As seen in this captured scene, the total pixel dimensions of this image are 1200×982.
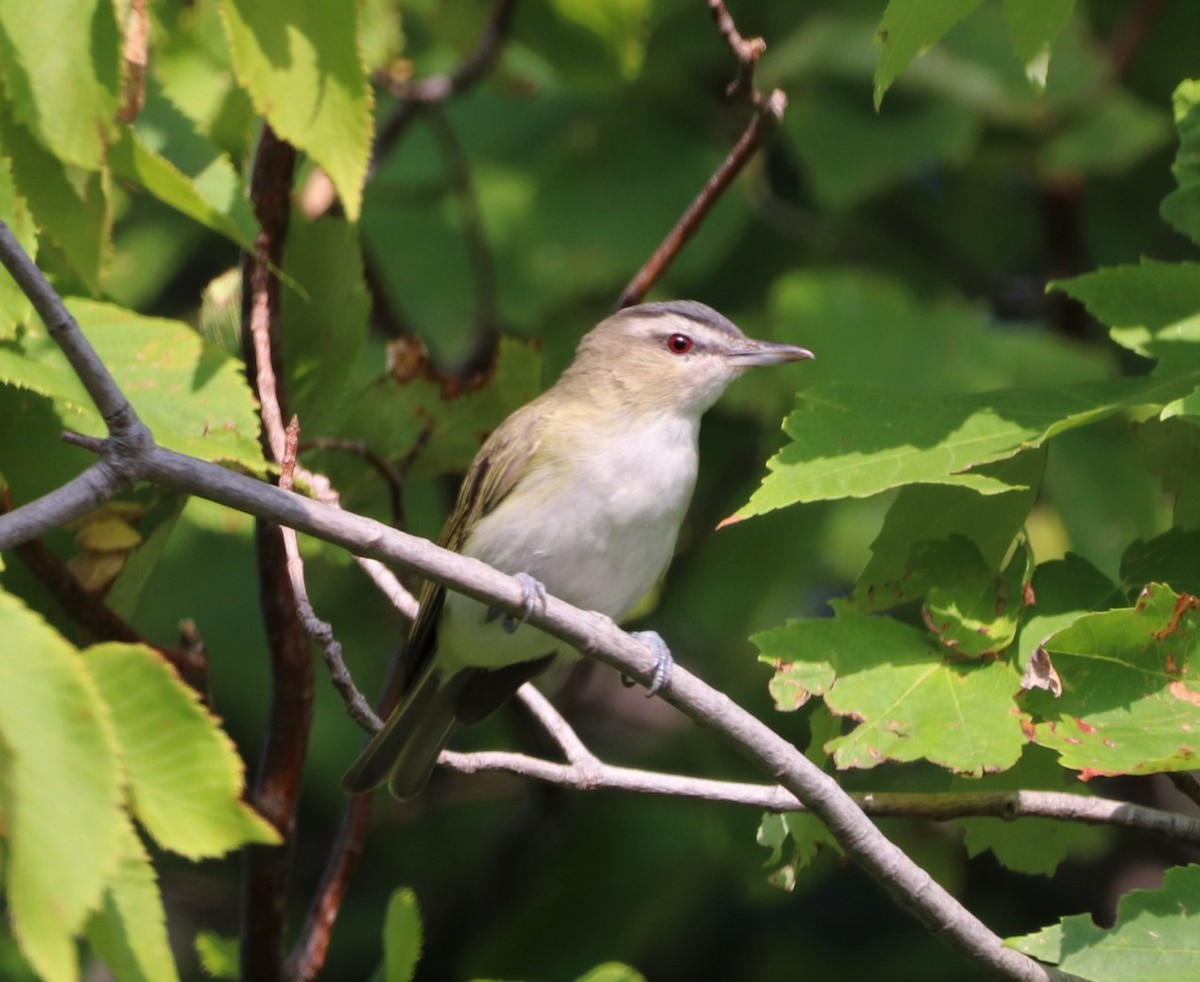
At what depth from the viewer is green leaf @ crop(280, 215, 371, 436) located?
3326 mm

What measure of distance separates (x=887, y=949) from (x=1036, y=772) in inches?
126

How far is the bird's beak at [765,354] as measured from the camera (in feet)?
13.6

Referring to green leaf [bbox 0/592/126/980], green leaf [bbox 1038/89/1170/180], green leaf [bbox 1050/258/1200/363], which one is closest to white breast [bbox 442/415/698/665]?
green leaf [bbox 1050/258/1200/363]

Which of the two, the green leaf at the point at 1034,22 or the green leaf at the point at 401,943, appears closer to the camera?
the green leaf at the point at 1034,22

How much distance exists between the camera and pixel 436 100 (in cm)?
453

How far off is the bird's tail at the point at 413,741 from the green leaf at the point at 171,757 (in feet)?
6.08

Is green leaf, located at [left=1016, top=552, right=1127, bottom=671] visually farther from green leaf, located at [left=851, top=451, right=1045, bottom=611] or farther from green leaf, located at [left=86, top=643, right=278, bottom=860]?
green leaf, located at [left=86, top=643, right=278, bottom=860]

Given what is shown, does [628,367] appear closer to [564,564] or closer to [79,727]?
[564,564]

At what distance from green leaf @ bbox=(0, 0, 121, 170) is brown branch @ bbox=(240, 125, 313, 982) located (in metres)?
0.78

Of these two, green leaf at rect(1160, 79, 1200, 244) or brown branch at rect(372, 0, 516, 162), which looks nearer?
green leaf at rect(1160, 79, 1200, 244)

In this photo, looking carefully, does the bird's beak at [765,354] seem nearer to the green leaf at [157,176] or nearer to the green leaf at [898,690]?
the green leaf at [898,690]

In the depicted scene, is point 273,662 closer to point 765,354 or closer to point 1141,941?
point 765,354

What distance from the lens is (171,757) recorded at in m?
1.63

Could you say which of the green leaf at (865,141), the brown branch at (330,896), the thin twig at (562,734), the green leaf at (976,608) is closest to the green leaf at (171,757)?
the thin twig at (562,734)
